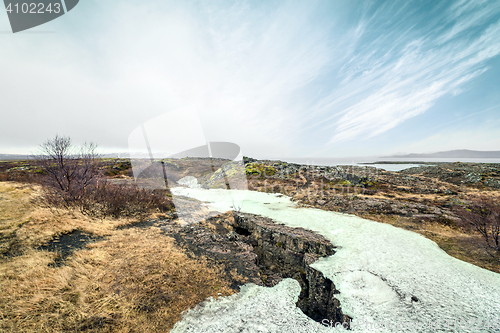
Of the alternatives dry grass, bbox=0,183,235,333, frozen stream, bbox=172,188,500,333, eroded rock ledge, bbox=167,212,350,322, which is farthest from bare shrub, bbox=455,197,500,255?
dry grass, bbox=0,183,235,333

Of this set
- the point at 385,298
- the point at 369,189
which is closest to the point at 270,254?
the point at 385,298

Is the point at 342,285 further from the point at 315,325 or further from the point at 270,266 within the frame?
the point at 270,266

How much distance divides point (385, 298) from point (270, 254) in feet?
16.6

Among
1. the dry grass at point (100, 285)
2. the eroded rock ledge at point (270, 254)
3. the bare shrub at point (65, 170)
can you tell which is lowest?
the eroded rock ledge at point (270, 254)

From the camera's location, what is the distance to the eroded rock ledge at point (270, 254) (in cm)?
582

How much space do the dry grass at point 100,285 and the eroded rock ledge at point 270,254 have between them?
1.10 metres

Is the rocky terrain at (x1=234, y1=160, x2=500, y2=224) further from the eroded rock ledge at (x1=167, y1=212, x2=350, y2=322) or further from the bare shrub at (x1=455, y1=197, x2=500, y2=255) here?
the eroded rock ledge at (x1=167, y1=212, x2=350, y2=322)

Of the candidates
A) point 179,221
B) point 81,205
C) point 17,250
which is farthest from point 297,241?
point 81,205

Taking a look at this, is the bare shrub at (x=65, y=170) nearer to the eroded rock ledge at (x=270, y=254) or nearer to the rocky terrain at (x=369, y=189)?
the eroded rock ledge at (x=270, y=254)

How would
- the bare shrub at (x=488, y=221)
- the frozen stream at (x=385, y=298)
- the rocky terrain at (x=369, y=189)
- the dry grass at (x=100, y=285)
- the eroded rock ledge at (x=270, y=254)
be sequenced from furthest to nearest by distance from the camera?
A: the rocky terrain at (x=369, y=189)
the bare shrub at (x=488, y=221)
the eroded rock ledge at (x=270, y=254)
the frozen stream at (x=385, y=298)
the dry grass at (x=100, y=285)

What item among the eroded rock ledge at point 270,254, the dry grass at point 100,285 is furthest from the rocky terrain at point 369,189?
the dry grass at point 100,285

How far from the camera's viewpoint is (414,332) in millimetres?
4195

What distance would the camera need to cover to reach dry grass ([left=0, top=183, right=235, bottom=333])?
3.80 m

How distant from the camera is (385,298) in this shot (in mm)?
5371
